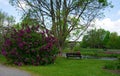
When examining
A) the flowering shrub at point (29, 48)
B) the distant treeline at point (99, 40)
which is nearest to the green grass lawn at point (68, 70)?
the flowering shrub at point (29, 48)

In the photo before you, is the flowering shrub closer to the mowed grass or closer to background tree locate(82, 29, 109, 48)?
the mowed grass

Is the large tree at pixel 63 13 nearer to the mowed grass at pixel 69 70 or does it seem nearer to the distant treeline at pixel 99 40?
the mowed grass at pixel 69 70

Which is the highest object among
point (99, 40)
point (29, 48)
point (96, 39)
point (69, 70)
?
point (96, 39)

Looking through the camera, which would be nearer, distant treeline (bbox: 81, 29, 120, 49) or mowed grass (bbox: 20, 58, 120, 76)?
mowed grass (bbox: 20, 58, 120, 76)

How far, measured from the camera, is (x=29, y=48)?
2423cm

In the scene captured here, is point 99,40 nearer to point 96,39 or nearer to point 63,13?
point 96,39

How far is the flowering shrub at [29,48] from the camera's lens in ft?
79.2

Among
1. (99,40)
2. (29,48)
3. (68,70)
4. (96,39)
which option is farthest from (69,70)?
(99,40)

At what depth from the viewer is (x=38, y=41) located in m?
24.7

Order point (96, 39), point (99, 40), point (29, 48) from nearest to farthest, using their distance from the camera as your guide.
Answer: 1. point (29, 48)
2. point (96, 39)
3. point (99, 40)

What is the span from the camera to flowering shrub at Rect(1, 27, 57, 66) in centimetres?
2414

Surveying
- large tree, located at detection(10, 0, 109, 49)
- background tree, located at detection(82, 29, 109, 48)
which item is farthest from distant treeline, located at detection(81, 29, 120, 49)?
large tree, located at detection(10, 0, 109, 49)

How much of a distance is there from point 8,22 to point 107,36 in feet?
206

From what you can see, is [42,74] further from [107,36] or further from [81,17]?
[107,36]
